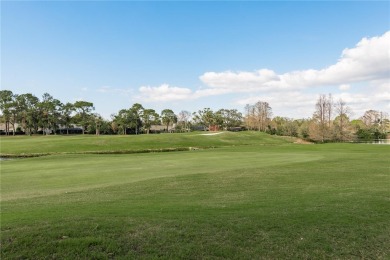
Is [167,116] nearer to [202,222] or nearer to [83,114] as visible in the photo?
[83,114]

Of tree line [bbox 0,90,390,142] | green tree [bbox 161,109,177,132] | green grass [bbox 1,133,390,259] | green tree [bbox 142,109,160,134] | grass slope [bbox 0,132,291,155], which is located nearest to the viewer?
green grass [bbox 1,133,390,259]

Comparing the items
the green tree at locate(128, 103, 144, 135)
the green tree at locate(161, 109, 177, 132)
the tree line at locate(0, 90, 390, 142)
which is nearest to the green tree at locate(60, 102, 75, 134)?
the tree line at locate(0, 90, 390, 142)

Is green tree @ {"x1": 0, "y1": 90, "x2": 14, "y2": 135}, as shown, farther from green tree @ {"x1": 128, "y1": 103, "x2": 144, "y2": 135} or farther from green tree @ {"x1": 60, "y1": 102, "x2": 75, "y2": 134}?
green tree @ {"x1": 128, "y1": 103, "x2": 144, "y2": 135}

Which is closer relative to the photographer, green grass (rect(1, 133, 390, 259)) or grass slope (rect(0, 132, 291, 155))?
green grass (rect(1, 133, 390, 259))

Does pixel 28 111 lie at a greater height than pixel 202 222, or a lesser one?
greater

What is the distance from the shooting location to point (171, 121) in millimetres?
134750

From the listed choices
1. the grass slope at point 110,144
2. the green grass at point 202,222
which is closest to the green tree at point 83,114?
the grass slope at point 110,144

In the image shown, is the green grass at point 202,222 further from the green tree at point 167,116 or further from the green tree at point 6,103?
the green tree at point 167,116

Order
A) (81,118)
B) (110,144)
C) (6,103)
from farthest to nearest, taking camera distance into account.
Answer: (81,118) < (6,103) < (110,144)

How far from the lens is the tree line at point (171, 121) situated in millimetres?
86000

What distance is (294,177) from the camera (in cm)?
1395

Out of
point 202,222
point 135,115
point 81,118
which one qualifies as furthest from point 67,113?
point 202,222

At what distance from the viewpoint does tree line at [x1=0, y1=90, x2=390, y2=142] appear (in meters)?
86.0

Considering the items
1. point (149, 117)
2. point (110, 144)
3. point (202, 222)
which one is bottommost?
point (110, 144)
